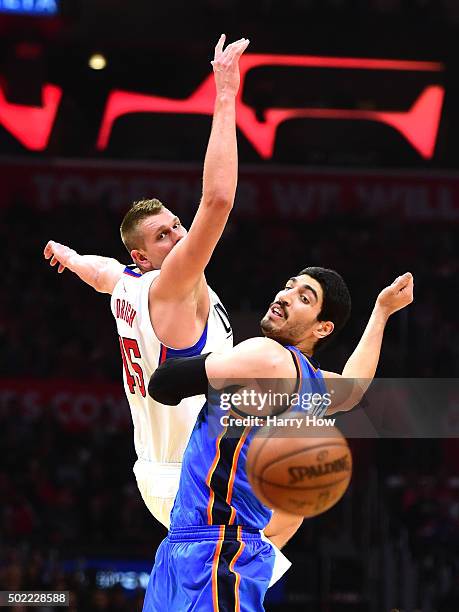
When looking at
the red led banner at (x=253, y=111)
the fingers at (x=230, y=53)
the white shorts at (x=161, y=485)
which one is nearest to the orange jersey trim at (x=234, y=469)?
the white shorts at (x=161, y=485)

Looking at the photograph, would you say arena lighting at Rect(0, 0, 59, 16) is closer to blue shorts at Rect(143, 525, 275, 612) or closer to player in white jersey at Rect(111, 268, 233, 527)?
player in white jersey at Rect(111, 268, 233, 527)

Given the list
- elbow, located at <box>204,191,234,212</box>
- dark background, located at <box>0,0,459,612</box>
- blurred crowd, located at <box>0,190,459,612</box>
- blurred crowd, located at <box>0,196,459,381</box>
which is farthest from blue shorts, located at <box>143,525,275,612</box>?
blurred crowd, located at <box>0,196,459,381</box>

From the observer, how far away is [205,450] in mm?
4395

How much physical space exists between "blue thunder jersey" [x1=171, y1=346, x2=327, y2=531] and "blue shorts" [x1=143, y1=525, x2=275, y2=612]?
52mm

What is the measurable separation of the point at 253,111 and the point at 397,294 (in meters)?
12.0

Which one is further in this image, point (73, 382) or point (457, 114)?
point (457, 114)

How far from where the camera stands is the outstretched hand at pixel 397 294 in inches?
209

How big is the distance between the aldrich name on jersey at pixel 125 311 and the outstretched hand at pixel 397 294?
51.3 inches

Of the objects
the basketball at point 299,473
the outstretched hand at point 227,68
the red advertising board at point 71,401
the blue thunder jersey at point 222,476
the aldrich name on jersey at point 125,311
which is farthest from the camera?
the red advertising board at point 71,401

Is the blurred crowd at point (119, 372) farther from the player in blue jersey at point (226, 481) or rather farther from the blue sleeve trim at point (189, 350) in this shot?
the player in blue jersey at point (226, 481)

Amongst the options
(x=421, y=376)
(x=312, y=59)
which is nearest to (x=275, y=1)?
(x=312, y=59)

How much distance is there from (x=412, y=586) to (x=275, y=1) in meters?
11.6

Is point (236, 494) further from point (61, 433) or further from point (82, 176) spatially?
point (82, 176)

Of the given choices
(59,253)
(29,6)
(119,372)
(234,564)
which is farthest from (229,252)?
(234,564)
